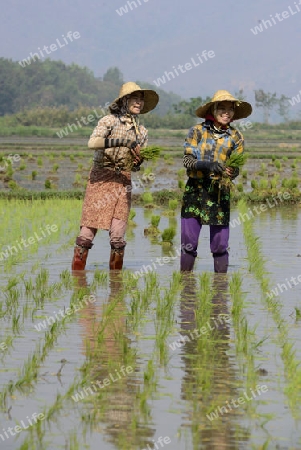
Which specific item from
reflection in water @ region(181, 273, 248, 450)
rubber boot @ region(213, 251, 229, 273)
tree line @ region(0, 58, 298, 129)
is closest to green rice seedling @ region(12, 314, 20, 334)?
reflection in water @ region(181, 273, 248, 450)

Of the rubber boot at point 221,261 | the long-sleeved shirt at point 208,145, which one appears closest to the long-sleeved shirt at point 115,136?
the long-sleeved shirt at point 208,145

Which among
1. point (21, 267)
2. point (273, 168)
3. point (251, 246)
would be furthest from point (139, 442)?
point (273, 168)

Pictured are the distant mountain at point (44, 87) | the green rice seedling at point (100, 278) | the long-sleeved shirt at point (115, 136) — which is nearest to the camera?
the green rice seedling at point (100, 278)

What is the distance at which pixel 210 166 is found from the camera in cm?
781

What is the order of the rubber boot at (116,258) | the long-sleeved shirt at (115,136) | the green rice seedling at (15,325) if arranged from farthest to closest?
1. the rubber boot at (116,258)
2. the long-sleeved shirt at (115,136)
3. the green rice seedling at (15,325)

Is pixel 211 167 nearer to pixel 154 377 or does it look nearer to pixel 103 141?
pixel 103 141

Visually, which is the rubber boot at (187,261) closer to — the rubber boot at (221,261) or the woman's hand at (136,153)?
the rubber boot at (221,261)

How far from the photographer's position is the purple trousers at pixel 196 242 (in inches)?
322

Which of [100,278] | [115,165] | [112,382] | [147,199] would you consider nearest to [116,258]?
[100,278]

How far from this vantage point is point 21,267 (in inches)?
339

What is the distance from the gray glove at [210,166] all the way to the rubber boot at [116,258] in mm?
954

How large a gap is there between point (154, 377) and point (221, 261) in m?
3.67

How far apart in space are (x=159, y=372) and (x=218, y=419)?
2.77ft

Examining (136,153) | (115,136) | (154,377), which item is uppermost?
(115,136)
